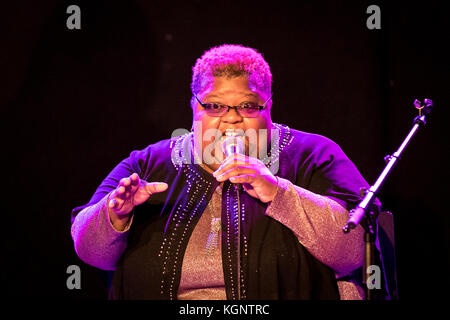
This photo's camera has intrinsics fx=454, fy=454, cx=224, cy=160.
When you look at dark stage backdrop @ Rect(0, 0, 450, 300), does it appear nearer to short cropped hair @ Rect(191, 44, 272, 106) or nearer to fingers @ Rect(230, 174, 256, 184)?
short cropped hair @ Rect(191, 44, 272, 106)

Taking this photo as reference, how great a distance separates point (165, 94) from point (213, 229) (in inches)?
40.9

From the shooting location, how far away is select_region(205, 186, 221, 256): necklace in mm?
1725

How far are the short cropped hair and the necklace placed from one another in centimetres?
42

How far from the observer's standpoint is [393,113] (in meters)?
2.44

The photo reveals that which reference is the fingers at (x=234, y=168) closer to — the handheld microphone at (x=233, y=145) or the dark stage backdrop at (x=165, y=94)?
the handheld microphone at (x=233, y=145)

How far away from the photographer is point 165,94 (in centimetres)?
254

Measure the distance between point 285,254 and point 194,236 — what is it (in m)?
0.36

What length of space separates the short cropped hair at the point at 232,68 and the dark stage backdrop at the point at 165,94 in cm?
64

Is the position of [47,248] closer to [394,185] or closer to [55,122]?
[55,122]

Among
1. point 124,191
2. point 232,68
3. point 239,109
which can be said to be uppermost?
point 232,68

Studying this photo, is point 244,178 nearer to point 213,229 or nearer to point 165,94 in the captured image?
point 213,229

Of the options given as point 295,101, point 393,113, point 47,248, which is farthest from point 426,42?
point 47,248

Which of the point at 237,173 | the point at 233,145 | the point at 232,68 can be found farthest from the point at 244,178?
the point at 232,68

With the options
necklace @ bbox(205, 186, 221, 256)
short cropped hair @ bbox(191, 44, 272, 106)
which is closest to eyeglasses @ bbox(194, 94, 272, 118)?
short cropped hair @ bbox(191, 44, 272, 106)
